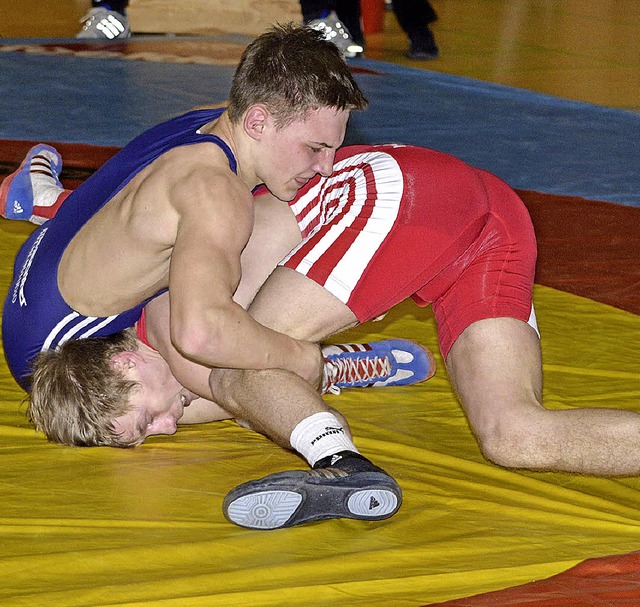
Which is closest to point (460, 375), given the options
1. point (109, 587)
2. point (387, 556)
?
point (387, 556)

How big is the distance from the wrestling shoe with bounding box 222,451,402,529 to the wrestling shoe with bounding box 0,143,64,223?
1978 millimetres

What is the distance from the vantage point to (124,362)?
2.50m

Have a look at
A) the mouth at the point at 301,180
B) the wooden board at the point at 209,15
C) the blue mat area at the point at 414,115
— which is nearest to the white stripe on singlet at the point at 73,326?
the mouth at the point at 301,180

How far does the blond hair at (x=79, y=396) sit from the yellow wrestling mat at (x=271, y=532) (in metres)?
0.05

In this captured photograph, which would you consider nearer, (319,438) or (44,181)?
(319,438)

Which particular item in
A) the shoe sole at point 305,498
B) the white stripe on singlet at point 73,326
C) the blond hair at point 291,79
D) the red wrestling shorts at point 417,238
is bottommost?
the shoe sole at point 305,498

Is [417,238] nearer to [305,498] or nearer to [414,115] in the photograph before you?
[305,498]

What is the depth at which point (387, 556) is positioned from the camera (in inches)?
80.2

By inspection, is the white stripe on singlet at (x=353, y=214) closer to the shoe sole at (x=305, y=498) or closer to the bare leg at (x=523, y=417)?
the bare leg at (x=523, y=417)

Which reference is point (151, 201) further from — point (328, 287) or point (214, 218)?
point (328, 287)

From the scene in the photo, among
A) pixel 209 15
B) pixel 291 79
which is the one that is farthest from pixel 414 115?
pixel 291 79

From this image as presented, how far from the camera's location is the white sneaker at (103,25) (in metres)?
8.30

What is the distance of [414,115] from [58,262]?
404 centimetres

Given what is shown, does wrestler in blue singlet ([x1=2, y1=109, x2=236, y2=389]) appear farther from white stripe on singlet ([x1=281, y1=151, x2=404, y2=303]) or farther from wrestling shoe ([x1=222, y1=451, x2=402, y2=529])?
wrestling shoe ([x1=222, y1=451, x2=402, y2=529])
